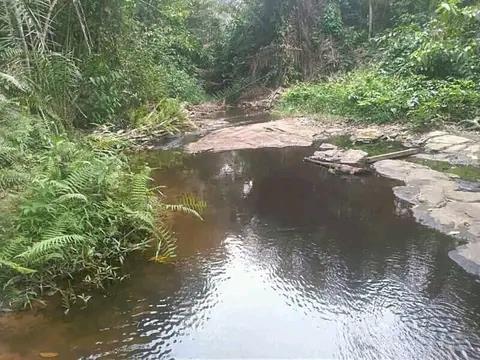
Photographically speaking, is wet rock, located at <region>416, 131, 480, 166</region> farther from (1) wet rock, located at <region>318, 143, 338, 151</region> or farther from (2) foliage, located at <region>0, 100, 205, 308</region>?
(2) foliage, located at <region>0, 100, 205, 308</region>

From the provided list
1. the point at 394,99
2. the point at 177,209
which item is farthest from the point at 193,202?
the point at 394,99

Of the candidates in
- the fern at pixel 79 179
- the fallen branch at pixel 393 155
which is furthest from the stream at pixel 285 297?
the fallen branch at pixel 393 155

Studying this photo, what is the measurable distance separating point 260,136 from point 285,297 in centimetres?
483

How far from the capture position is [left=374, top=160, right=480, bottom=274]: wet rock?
11.8 feet

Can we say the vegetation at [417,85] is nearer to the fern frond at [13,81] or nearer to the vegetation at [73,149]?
the vegetation at [73,149]

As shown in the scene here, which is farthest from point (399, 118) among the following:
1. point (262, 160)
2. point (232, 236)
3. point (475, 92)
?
point (232, 236)

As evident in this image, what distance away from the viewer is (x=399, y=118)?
305 inches

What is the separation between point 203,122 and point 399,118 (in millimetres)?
3860

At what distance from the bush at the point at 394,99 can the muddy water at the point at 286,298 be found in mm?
3392

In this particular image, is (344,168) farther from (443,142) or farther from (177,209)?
(177,209)

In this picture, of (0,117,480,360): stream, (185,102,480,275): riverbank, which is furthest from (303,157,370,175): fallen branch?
(0,117,480,360): stream

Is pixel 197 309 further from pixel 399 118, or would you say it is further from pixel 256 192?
pixel 399 118

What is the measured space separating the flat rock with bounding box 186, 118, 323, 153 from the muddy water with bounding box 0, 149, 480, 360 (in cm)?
267

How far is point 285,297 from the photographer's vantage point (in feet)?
10.4
